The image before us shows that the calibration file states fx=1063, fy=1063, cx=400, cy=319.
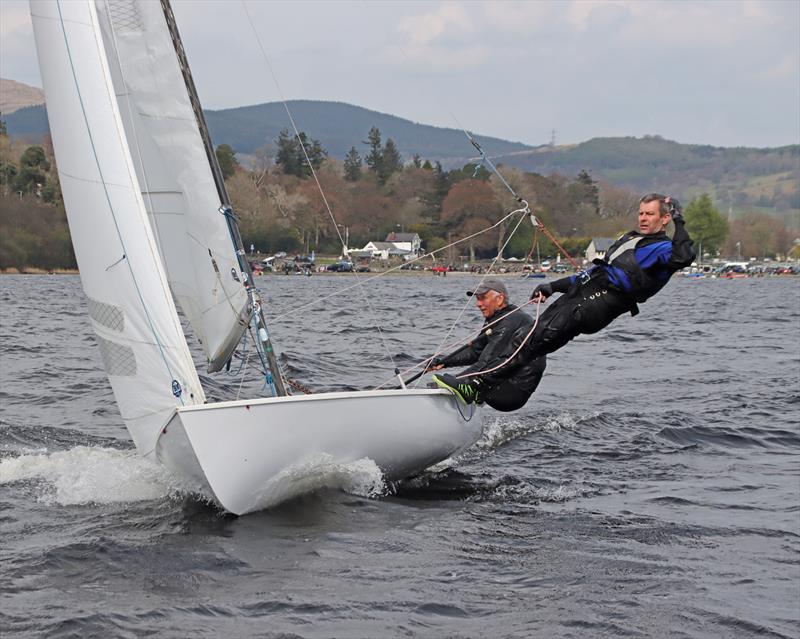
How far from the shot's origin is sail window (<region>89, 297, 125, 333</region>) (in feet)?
22.0

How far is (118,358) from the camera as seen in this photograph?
22.3 feet

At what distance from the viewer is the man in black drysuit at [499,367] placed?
720 centimetres

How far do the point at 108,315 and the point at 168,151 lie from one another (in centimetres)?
138

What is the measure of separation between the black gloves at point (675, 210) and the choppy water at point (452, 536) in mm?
1899

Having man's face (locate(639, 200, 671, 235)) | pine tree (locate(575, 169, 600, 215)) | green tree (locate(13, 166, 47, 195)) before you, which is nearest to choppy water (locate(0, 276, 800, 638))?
man's face (locate(639, 200, 671, 235))

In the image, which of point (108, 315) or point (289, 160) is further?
point (289, 160)

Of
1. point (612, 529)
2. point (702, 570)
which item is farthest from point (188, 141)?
point (702, 570)

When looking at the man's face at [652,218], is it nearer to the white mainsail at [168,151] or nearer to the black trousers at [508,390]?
the black trousers at [508,390]

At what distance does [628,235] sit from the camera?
6.34m

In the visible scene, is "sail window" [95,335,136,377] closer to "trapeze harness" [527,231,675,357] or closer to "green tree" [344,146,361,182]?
"trapeze harness" [527,231,675,357]

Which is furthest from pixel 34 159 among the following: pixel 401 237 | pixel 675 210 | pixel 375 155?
pixel 675 210

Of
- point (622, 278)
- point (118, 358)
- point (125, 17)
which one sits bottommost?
point (118, 358)

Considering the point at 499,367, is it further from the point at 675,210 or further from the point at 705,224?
the point at 705,224

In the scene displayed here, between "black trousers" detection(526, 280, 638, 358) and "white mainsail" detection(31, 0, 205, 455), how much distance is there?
2212 millimetres
